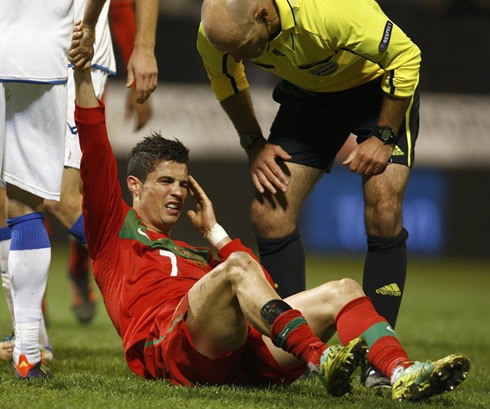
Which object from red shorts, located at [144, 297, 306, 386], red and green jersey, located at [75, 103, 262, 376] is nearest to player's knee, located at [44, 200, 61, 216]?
red and green jersey, located at [75, 103, 262, 376]

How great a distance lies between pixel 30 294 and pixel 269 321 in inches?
41.1

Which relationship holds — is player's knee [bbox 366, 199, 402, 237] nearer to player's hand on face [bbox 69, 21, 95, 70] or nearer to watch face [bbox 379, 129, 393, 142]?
watch face [bbox 379, 129, 393, 142]

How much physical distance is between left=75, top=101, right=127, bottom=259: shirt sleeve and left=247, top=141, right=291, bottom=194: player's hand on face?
29.6 inches

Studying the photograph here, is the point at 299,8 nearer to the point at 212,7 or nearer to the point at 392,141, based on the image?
the point at 212,7

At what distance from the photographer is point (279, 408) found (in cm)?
306

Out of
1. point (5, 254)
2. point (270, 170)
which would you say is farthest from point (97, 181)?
point (270, 170)

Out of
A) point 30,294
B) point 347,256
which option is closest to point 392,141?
point 30,294

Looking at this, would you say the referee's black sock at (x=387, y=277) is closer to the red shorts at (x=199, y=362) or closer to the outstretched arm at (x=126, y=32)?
the red shorts at (x=199, y=362)

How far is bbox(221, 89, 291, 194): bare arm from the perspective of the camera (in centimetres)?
437

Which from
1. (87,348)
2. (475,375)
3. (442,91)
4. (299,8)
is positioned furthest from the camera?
(442,91)

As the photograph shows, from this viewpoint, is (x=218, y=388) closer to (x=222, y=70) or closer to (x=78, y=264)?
(x=222, y=70)

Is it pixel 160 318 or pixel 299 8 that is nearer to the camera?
pixel 160 318

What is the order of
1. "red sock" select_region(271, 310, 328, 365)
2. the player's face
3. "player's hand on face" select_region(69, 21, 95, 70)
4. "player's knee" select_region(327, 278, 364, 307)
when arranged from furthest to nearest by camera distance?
the player's face < "player's hand on face" select_region(69, 21, 95, 70) < "player's knee" select_region(327, 278, 364, 307) < "red sock" select_region(271, 310, 328, 365)

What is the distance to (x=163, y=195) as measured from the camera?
13.2ft
